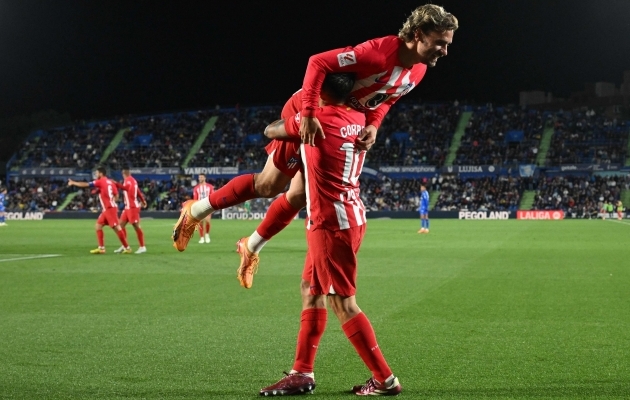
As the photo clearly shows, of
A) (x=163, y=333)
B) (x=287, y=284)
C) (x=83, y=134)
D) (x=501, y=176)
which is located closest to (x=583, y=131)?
(x=501, y=176)

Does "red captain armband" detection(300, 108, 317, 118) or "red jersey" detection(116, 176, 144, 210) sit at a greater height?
"red captain armband" detection(300, 108, 317, 118)

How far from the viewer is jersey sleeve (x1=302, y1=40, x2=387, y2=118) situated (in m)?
4.78

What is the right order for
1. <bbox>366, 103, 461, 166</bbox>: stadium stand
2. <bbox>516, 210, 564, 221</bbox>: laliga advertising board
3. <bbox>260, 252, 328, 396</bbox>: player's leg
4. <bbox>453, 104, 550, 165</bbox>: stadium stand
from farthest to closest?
<bbox>366, 103, 461, 166</bbox>: stadium stand < <bbox>453, 104, 550, 165</bbox>: stadium stand < <bbox>516, 210, 564, 221</bbox>: laliga advertising board < <bbox>260, 252, 328, 396</bbox>: player's leg

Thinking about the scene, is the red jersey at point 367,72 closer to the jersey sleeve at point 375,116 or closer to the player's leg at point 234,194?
the jersey sleeve at point 375,116

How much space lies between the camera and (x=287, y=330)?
25.7ft

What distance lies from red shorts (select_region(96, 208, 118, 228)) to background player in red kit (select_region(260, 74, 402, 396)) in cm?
1542

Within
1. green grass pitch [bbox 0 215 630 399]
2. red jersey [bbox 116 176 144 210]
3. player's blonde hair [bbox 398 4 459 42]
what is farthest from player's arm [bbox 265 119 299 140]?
red jersey [bbox 116 176 144 210]

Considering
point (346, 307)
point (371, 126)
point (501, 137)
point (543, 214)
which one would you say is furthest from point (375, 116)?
point (501, 137)

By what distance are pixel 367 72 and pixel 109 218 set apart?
15925 millimetres

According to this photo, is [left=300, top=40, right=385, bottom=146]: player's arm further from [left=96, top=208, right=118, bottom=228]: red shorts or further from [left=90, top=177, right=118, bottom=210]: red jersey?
[left=90, top=177, right=118, bottom=210]: red jersey

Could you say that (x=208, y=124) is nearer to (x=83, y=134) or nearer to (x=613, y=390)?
(x=83, y=134)

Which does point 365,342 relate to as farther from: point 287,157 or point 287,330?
point 287,330

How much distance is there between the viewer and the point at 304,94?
4.79 metres

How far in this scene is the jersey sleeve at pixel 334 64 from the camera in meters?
4.78
